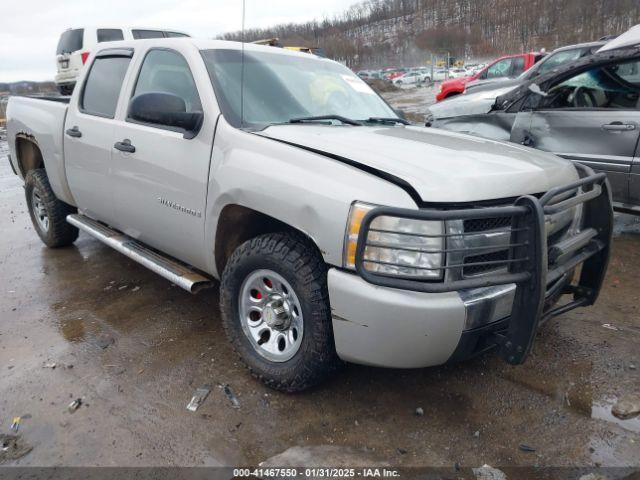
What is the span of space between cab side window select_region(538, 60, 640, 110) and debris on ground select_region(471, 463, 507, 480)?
12.7 ft

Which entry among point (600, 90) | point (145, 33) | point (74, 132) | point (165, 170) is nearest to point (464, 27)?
point (145, 33)

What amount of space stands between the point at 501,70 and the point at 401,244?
14824 millimetres

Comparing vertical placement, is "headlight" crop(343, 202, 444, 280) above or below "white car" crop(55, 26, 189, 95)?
below

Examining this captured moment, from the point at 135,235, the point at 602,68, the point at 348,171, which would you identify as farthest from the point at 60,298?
the point at 602,68

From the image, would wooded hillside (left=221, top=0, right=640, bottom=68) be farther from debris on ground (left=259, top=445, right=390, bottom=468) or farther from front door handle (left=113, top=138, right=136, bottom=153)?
debris on ground (left=259, top=445, right=390, bottom=468)

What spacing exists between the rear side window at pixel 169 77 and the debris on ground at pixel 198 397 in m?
1.60

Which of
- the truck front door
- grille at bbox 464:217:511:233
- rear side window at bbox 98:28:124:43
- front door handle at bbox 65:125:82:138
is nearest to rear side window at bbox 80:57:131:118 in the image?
front door handle at bbox 65:125:82:138

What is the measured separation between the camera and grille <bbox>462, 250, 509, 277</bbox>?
7.18 feet

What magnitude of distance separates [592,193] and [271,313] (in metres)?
1.73

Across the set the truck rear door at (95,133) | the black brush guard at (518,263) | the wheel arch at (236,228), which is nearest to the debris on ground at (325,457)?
the black brush guard at (518,263)

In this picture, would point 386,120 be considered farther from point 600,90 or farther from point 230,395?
point 600,90

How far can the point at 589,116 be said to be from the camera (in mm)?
4672

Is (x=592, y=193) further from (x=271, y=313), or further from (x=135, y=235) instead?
(x=135, y=235)

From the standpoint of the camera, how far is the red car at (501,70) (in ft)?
47.2
